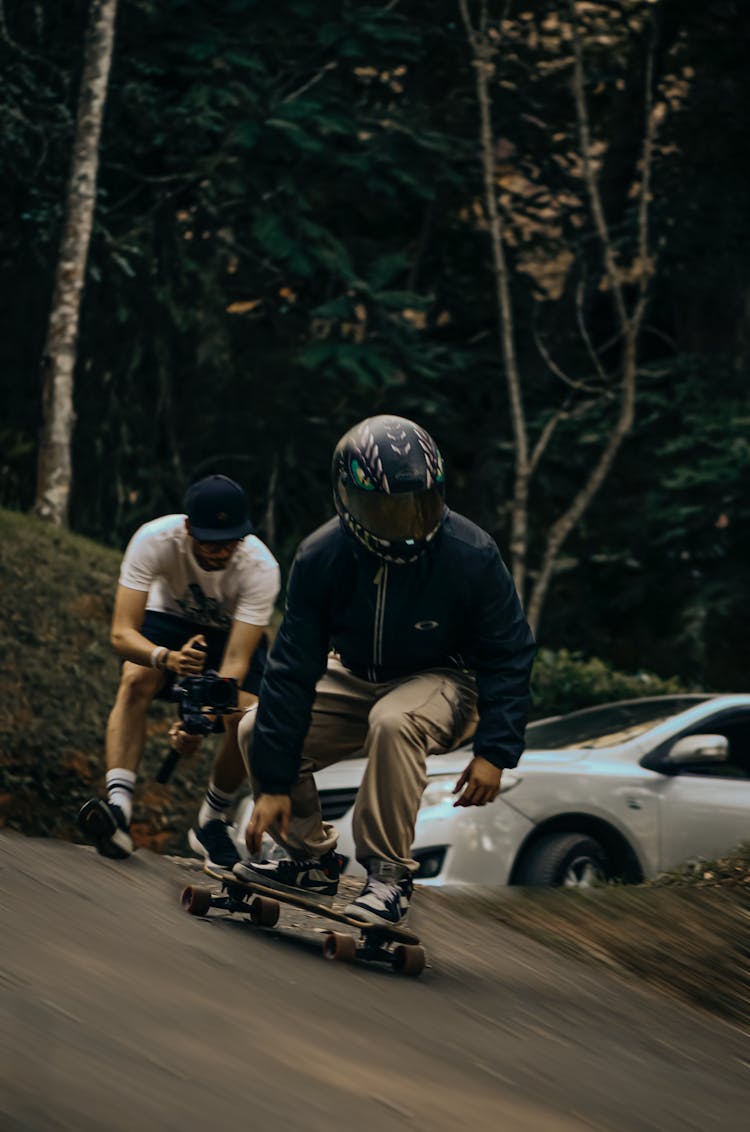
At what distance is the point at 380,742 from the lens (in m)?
5.44

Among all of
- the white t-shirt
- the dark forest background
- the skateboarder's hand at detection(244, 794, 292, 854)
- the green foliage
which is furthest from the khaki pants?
the dark forest background

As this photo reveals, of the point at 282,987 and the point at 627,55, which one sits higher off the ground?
the point at 627,55

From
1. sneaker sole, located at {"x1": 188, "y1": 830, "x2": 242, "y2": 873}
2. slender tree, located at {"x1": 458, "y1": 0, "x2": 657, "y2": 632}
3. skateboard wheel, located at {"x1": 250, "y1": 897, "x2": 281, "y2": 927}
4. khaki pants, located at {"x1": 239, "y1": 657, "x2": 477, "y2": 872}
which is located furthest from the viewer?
slender tree, located at {"x1": 458, "y1": 0, "x2": 657, "y2": 632}

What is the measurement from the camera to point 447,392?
2059 centimetres

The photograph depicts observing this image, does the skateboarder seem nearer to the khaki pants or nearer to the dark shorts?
the khaki pants

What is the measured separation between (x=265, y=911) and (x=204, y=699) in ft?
4.10

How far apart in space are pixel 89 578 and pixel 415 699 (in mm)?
9821

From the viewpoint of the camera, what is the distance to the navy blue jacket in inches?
217

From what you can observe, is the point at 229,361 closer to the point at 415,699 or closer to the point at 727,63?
the point at 727,63

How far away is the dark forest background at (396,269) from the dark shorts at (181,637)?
10.9m

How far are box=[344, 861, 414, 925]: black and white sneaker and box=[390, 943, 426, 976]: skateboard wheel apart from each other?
9 centimetres

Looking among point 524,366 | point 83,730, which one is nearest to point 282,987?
point 83,730

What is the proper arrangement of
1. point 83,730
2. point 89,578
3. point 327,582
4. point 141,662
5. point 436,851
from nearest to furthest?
point 327,582, point 141,662, point 436,851, point 83,730, point 89,578

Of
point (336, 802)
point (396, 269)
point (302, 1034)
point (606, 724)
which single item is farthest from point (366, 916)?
point (396, 269)
